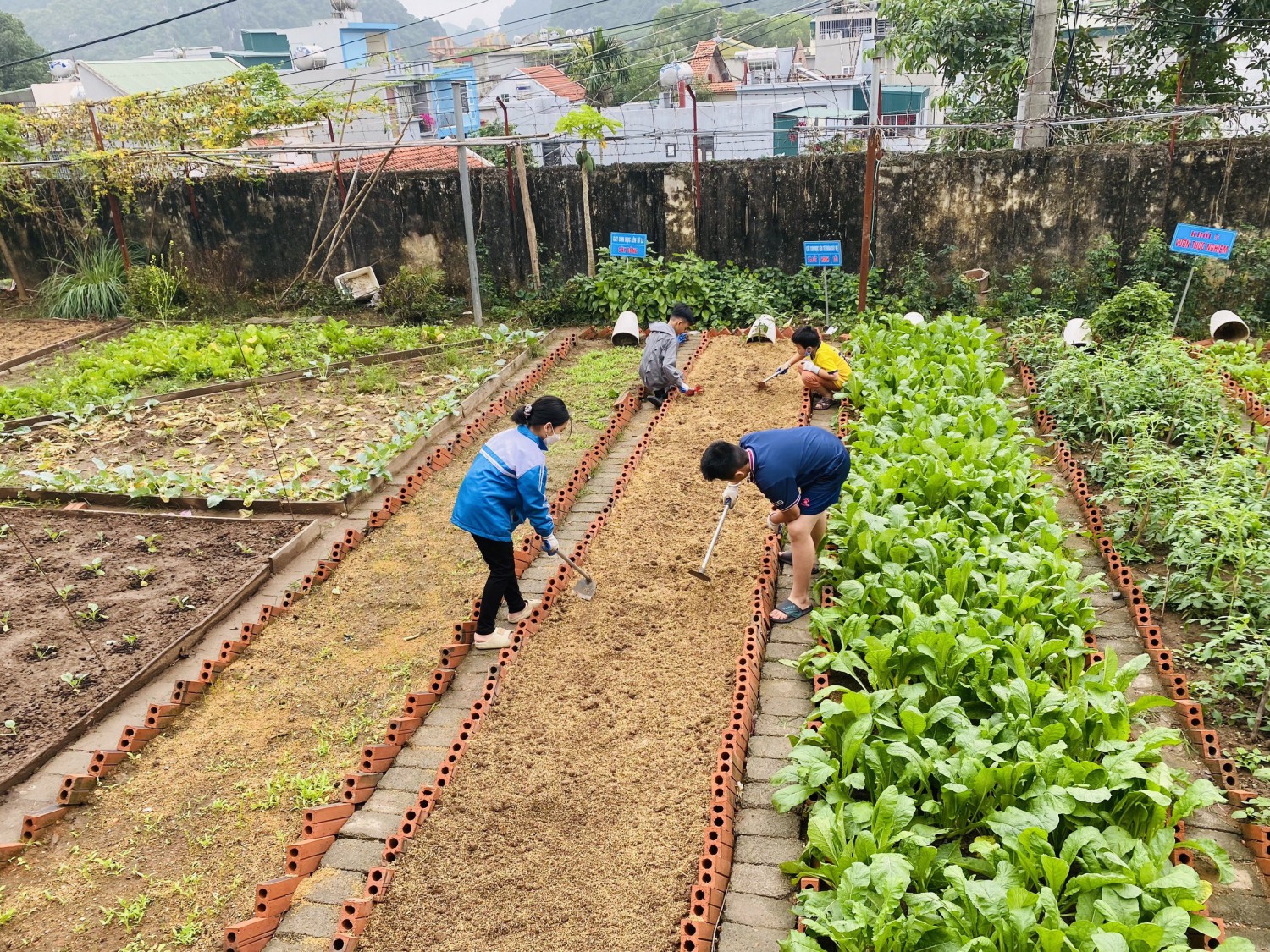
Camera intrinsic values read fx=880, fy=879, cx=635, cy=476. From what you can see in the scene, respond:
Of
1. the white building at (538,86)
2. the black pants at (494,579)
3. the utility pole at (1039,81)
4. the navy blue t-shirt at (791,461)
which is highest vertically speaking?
the white building at (538,86)

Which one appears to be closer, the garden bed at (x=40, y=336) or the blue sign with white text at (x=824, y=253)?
the blue sign with white text at (x=824, y=253)

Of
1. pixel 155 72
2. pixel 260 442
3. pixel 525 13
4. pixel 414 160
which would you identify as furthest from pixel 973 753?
pixel 525 13

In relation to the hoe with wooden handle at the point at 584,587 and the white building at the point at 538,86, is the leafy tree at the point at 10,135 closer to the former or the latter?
the hoe with wooden handle at the point at 584,587

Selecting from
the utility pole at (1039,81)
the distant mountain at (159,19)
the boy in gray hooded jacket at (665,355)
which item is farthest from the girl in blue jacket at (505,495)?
the distant mountain at (159,19)

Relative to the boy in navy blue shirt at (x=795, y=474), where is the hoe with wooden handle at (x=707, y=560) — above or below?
below

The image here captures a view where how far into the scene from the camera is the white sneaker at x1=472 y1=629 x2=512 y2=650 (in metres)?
5.28

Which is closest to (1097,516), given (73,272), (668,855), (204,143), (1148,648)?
(1148,648)

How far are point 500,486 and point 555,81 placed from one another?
131 ft

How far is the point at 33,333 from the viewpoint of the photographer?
13.0 m

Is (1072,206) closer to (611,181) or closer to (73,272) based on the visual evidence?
(611,181)

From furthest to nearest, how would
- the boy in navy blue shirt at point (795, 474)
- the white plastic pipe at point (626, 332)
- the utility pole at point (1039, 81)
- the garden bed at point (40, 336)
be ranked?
1. the garden bed at point (40, 336)
2. the white plastic pipe at point (626, 332)
3. the utility pole at point (1039, 81)
4. the boy in navy blue shirt at point (795, 474)

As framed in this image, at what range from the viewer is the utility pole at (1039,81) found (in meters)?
10.6

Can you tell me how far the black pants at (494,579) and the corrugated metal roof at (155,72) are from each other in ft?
107

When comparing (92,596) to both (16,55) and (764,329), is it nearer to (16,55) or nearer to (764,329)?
(764,329)
